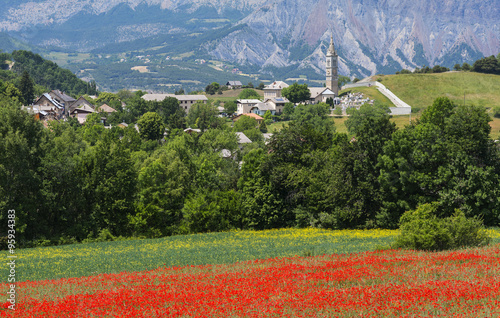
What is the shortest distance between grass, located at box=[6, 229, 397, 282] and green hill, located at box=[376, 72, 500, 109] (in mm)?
125202

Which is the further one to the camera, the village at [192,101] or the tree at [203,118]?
the village at [192,101]

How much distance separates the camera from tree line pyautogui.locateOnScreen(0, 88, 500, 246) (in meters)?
41.3

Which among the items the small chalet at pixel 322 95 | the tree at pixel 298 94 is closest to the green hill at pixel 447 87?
the small chalet at pixel 322 95

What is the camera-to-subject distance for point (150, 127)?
12531 cm

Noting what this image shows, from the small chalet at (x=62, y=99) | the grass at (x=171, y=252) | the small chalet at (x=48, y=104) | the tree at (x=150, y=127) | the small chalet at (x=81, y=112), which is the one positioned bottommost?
the grass at (x=171, y=252)

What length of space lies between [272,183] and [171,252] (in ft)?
66.7

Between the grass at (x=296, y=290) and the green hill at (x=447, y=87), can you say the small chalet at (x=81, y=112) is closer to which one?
the green hill at (x=447, y=87)

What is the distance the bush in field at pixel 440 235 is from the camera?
24094 millimetres

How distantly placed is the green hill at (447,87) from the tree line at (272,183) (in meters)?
113

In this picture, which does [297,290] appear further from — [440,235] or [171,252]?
[171,252]

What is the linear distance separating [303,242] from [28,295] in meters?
20.5

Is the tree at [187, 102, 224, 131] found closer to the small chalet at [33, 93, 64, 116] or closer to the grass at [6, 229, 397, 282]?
the small chalet at [33, 93, 64, 116]

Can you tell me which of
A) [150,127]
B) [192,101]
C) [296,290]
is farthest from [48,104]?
[296,290]

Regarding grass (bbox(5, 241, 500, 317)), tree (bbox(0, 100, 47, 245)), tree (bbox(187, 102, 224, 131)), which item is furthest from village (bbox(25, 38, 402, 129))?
grass (bbox(5, 241, 500, 317))
